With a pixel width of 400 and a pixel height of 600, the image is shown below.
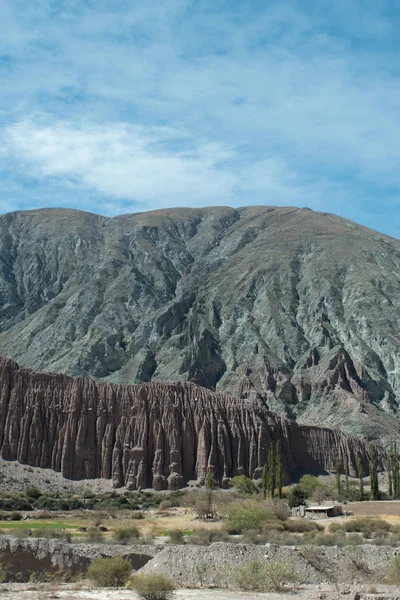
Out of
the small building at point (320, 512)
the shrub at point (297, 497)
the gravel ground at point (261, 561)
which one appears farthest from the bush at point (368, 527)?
the shrub at point (297, 497)

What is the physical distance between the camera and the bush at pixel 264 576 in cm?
3104

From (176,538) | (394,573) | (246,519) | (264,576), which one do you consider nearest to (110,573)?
(264,576)

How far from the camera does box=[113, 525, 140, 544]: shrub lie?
4246 cm

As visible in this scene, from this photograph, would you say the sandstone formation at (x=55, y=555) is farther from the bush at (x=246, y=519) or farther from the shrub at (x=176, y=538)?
the bush at (x=246, y=519)

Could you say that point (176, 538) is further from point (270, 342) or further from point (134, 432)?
point (270, 342)

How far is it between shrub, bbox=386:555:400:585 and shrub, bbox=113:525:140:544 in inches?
558

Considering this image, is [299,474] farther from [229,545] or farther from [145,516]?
[229,545]

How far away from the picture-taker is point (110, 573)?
1246 inches

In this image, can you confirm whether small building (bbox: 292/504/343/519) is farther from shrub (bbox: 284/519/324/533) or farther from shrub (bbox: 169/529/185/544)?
shrub (bbox: 169/529/185/544)

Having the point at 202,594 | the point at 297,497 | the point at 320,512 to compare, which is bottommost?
the point at 202,594

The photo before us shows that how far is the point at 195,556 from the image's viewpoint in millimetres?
35000

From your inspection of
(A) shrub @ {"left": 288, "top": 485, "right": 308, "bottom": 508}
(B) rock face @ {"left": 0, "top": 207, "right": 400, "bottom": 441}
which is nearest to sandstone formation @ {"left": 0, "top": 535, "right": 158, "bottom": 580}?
(A) shrub @ {"left": 288, "top": 485, "right": 308, "bottom": 508}

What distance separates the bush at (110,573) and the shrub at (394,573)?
11.3m

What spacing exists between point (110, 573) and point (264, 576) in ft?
20.5
